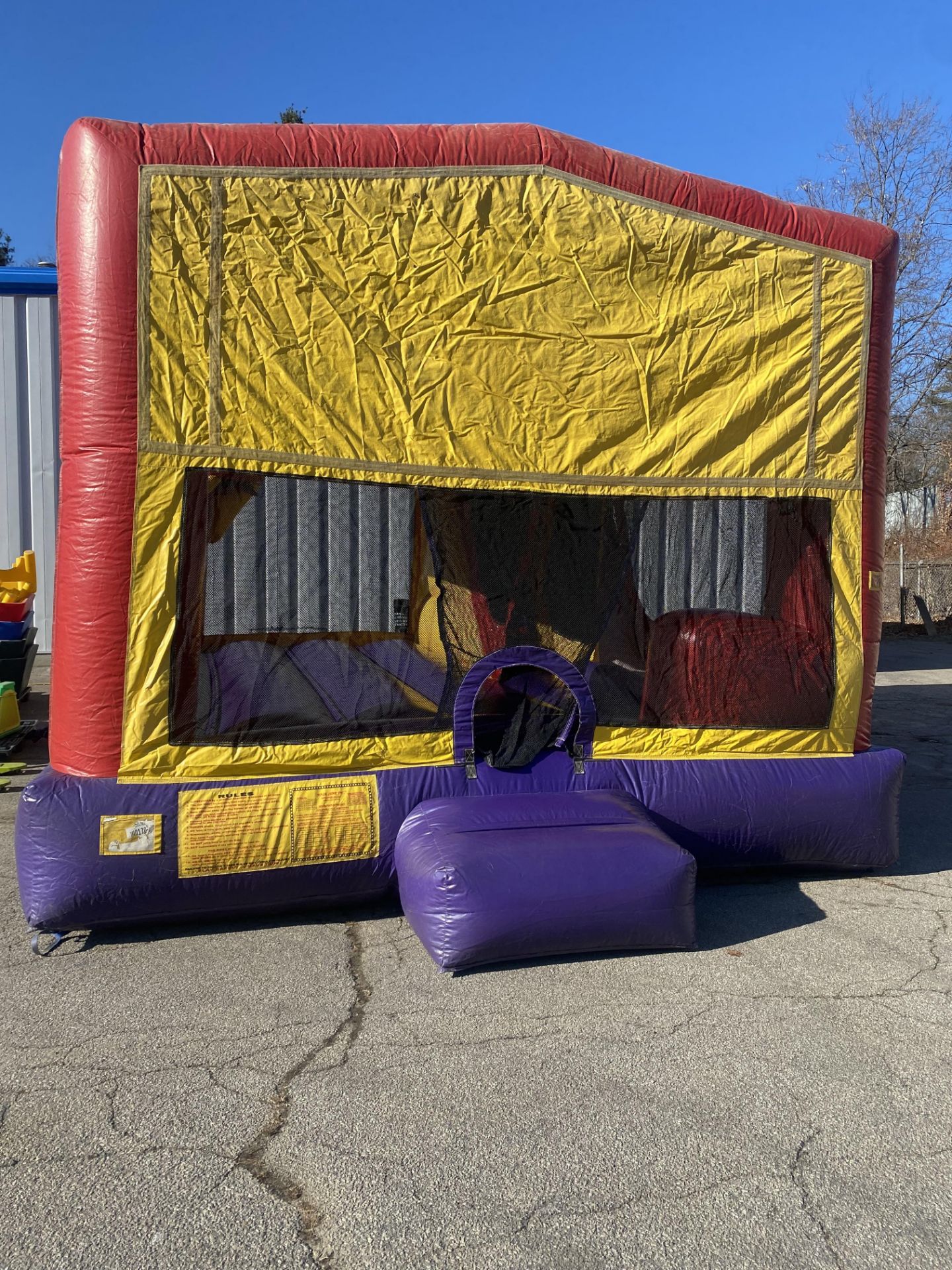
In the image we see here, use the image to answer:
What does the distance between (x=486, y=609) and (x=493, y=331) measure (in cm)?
126

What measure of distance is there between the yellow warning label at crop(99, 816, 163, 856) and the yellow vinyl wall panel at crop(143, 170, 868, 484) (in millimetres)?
1567

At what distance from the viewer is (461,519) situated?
15.4 ft

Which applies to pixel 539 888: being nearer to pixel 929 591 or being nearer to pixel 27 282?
pixel 27 282

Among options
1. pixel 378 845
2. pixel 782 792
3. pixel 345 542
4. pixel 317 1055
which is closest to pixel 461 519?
pixel 345 542

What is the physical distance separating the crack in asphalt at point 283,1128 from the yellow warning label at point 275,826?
0.59 metres

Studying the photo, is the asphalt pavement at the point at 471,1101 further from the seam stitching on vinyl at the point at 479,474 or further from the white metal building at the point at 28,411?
the white metal building at the point at 28,411

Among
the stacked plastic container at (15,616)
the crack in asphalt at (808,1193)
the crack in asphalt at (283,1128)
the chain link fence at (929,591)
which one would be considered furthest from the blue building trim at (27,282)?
the chain link fence at (929,591)

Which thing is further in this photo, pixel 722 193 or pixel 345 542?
pixel 722 193

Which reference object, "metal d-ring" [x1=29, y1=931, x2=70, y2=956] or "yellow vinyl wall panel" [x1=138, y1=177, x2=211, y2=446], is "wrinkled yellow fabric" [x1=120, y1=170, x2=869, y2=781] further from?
"metal d-ring" [x1=29, y1=931, x2=70, y2=956]

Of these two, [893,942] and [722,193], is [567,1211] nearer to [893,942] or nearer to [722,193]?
[893,942]

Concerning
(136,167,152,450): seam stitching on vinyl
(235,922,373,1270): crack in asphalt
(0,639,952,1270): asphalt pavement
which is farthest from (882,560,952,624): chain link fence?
(235,922,373,1270): crack in asphalt

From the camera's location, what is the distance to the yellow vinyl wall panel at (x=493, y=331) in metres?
4.32

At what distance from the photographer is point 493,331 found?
15.2 ft

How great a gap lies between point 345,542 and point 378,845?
4.32 feet
